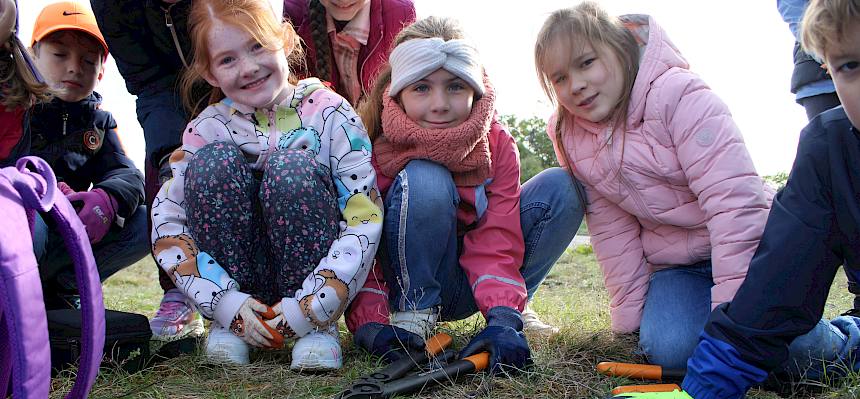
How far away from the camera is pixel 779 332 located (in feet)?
5.92

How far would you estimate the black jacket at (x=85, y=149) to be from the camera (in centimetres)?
302

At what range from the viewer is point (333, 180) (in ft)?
7.82

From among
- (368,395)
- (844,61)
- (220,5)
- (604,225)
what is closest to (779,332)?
(844,61)

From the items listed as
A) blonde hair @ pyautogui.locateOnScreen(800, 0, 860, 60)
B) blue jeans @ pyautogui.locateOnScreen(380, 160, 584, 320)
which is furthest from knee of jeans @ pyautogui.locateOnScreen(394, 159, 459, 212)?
blonde hair @ pyautogui.locateOnScreen(800, 0, 860, 60)

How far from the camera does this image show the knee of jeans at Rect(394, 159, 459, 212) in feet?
7.77

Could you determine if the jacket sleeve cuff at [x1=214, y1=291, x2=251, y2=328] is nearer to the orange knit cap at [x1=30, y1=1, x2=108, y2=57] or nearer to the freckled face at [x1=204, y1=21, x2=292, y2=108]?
the freckled face at [x1=204, y1=21, x2=292, y2=108]

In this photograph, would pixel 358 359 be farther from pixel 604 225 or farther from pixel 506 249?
pixel 604 225

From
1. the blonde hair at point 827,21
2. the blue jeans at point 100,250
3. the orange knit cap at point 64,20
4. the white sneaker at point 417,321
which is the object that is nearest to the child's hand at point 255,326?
the white sneaker at point 417,321

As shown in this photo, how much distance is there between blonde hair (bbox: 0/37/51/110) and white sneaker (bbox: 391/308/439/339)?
1.47 metres

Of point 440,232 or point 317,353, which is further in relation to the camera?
point 440,232

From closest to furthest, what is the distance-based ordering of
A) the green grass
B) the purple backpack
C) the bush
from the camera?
1. the purple backpack
2. the green grass
3. the bush

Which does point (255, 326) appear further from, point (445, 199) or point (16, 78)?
point (16, 78)

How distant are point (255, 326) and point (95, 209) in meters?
1.10

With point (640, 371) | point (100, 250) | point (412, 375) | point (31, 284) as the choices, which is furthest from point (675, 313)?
point (100, 250)
